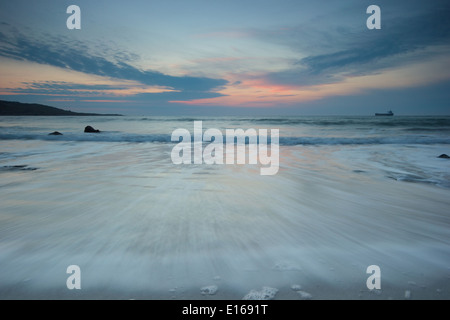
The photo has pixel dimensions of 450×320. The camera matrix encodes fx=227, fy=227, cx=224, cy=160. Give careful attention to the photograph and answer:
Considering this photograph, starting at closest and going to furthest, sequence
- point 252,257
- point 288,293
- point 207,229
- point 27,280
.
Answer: point 288,293
point 27,280
point 252,257
point 207,229

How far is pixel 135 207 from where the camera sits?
9.86ft

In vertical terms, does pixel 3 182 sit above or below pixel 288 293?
above

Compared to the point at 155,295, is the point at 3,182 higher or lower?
higher

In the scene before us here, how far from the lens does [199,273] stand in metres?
1.66

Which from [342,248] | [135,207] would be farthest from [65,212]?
[342,248]

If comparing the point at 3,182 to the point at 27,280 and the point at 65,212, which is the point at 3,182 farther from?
the point at 27,280

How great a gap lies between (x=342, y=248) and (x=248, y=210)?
1176 millimetres

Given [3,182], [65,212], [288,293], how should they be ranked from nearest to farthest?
[288,293] → [65,212] → [3,182]

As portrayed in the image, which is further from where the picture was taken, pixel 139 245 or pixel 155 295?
pixel 139 245
